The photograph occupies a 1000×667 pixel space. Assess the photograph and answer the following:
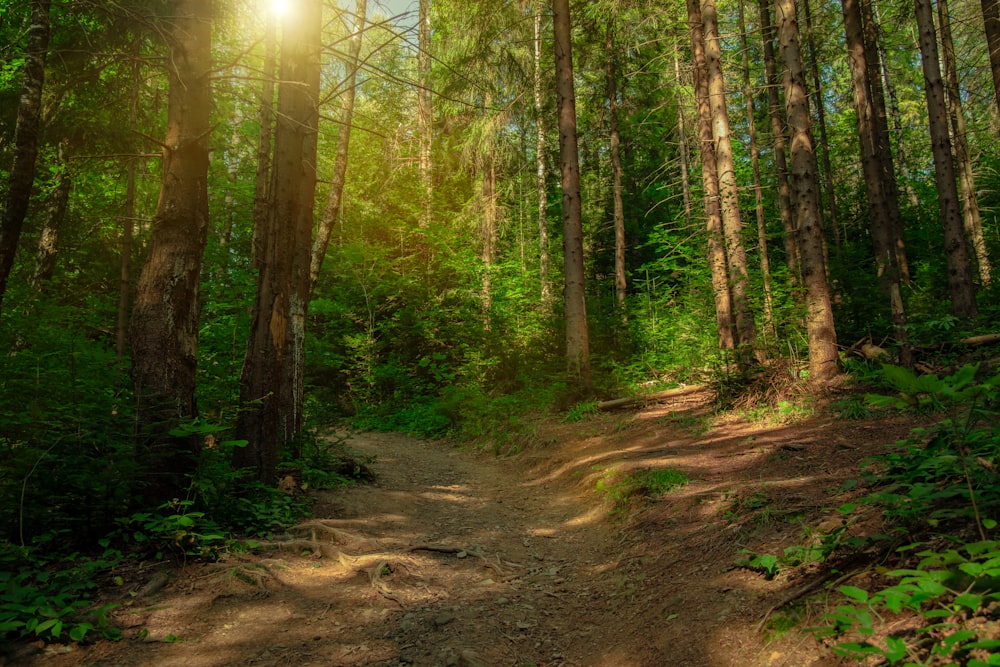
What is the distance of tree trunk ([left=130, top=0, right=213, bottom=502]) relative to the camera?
15.8 ft

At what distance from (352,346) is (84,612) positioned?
588 inches

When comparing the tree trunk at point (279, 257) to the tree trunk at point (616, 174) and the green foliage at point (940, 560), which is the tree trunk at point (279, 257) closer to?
the green foliage at point (940, 560)

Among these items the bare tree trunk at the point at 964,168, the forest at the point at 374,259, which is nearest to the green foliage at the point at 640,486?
the forest at the point at 374,259

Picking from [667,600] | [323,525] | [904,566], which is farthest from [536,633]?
[323,525]

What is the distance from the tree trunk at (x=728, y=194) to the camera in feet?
35.4

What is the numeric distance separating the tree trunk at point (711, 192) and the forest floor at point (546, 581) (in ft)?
14.8

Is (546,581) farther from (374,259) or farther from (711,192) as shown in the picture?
(374,259)

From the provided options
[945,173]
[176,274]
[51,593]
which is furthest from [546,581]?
[945,173]

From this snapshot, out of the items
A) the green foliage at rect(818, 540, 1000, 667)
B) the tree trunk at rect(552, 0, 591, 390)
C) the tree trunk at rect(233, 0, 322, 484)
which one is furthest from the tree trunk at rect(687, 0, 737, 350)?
the green foliage at rect(818, 540, 1000, 667)

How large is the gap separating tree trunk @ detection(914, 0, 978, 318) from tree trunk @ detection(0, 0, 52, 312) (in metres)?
15.0

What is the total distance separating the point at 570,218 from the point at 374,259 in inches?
423

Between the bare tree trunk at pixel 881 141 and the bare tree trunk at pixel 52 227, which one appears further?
the bare tree trunk at pixel 881 141

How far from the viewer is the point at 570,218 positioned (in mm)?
11109

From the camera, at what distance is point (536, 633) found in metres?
3.80
